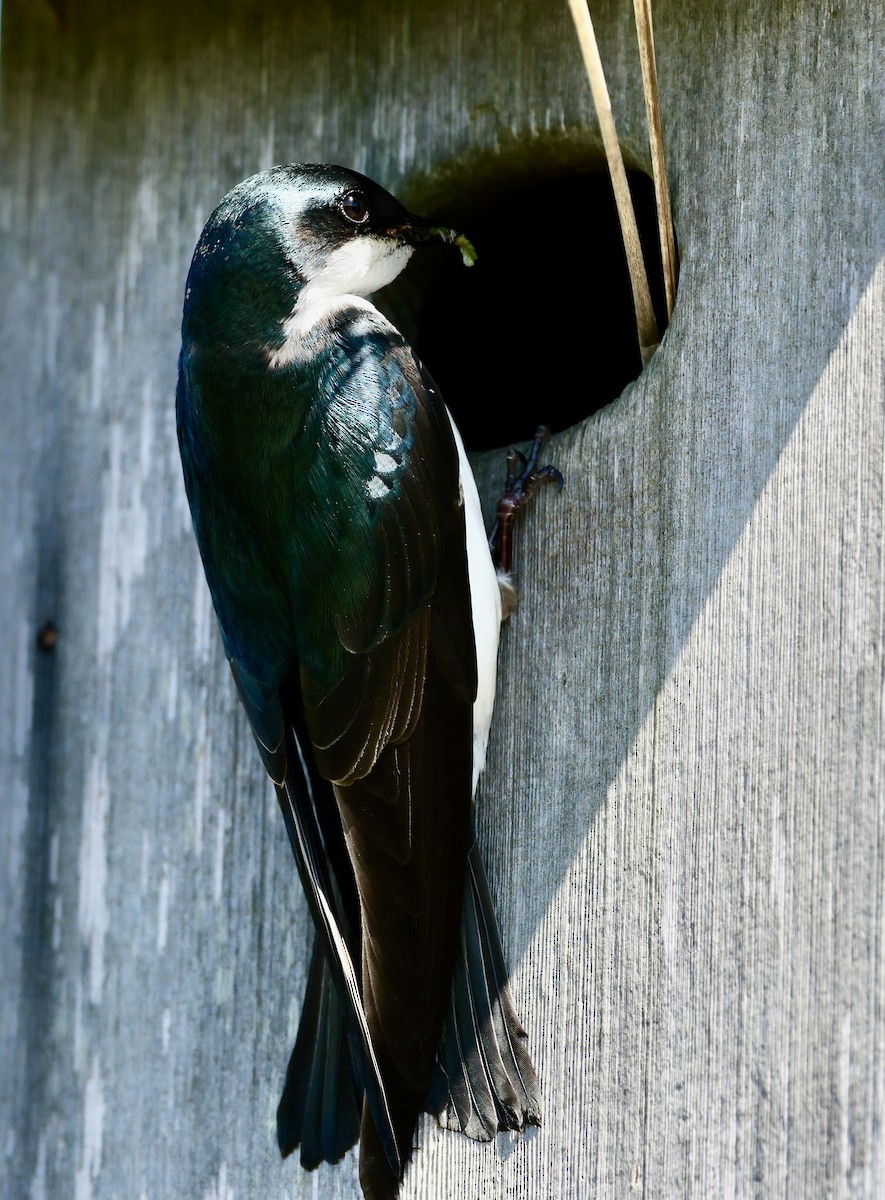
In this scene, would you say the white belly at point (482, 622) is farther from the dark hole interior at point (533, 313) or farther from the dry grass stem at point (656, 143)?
the dark hole interior at point (533, 313)

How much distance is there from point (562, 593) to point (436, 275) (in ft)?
1.90

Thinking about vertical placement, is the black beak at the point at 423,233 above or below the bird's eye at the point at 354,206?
below

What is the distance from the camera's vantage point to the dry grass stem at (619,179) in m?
1.05

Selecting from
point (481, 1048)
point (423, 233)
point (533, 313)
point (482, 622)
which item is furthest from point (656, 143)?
point (533, 313)

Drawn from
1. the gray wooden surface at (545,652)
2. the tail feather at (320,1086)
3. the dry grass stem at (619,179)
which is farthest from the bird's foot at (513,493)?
the tail feather at (320,1086)

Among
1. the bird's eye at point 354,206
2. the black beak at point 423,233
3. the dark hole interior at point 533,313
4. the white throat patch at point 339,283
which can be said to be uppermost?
the bird's eye at point 354,206

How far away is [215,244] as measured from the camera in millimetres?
1328

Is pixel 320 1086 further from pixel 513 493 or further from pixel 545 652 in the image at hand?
pixel 513 493

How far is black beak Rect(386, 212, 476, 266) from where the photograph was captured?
140 cm

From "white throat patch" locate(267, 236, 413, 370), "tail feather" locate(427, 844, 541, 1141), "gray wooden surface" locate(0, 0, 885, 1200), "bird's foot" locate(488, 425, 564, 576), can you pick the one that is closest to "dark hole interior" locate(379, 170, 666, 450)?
"white throat patch" locate(267, 236, 413, 370)

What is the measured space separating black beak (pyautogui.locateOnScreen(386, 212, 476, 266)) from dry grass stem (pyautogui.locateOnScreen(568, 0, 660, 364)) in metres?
0.22

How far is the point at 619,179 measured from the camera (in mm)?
1171

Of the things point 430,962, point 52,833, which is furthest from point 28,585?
Answer: point 430,962

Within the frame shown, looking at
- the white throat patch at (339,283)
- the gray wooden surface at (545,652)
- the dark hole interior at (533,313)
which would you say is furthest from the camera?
the dark hole interior at (533,313)
